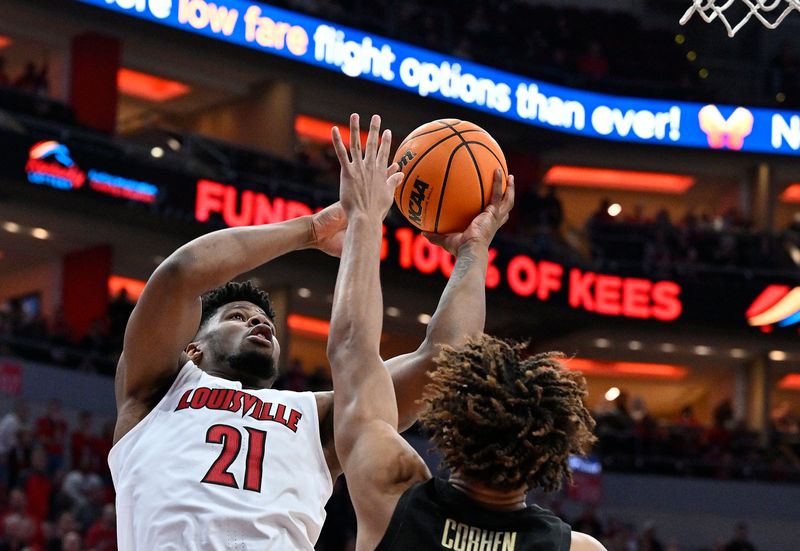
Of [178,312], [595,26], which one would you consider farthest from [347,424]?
[595,26]

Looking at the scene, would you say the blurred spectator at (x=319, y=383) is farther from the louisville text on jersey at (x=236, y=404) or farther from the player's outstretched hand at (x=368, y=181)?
the player's outstretched hand at (x=368, y=181)

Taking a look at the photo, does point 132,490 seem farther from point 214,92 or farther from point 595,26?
point 595,26

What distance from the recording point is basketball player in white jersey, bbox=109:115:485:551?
3775mm

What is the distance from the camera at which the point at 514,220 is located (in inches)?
952

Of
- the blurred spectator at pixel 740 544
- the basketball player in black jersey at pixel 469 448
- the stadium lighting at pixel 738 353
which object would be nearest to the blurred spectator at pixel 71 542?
the basketball player in black jersey at pixel 469 448

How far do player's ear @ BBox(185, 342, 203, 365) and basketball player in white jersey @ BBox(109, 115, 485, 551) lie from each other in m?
0.08

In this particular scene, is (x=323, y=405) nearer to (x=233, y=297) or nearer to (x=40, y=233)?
(x=233, y=297)

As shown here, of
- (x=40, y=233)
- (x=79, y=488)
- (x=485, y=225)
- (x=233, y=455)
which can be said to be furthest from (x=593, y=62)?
(x=233, y=455)

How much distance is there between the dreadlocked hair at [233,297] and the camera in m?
4.34

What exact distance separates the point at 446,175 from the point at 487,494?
1.48 m

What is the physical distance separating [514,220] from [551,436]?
2137 centimetres

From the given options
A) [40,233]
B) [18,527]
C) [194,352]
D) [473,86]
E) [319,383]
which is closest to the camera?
[194,352]

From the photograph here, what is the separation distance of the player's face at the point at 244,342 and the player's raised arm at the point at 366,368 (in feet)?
2.91

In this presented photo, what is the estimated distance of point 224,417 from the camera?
13.0 feet
